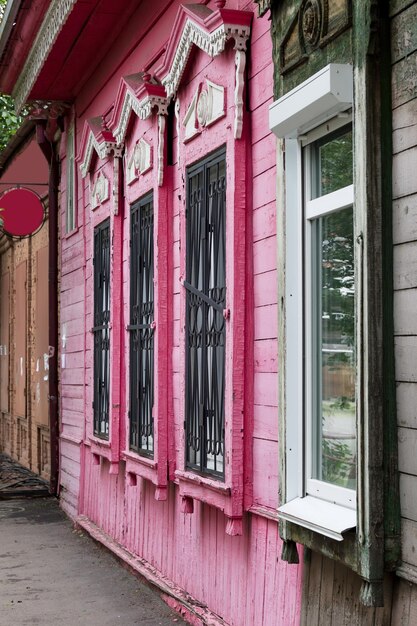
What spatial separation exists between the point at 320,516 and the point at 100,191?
18.7 feet

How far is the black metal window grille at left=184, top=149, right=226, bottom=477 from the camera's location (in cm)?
623

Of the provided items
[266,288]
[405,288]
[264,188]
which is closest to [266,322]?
[266,288]

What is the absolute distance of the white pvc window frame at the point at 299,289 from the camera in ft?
15.0

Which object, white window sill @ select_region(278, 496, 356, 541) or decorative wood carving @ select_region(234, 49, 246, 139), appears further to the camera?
decorative wood carving @ select_region(234, 49, 246, 139)

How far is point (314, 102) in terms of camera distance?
4465 millimetres

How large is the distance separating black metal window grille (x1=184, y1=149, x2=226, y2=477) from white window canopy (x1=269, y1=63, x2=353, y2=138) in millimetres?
1309

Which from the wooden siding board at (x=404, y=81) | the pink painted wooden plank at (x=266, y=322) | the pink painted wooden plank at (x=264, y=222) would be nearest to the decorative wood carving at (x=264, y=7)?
the pink painted wooden plank at (x=264, y=222)

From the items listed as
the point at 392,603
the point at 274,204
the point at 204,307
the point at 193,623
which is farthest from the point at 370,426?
the point at 193,623

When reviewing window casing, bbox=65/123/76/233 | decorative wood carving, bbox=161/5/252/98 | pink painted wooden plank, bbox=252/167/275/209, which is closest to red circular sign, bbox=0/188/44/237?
window casing, bbox=65/123/76/233

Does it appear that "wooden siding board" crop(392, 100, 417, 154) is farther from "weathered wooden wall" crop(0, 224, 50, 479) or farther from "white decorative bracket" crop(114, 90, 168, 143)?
"weathered wooden wall" crop(0, 224, 50, 479)

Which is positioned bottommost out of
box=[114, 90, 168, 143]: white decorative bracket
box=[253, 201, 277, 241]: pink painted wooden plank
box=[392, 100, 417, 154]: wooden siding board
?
box=[253, 201, 277, 241]: pink painted wooden plank

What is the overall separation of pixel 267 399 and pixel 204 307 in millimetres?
1030

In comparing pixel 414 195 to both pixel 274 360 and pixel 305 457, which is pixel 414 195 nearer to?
pixel 305 457

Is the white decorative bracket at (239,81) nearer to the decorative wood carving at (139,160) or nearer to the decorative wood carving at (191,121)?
the decorative wood carving at (191,121)
